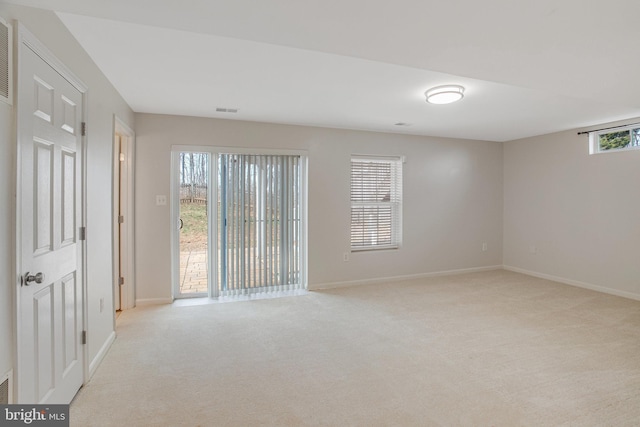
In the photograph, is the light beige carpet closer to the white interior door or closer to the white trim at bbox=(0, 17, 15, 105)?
the white interior door

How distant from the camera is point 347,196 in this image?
4.74 metres

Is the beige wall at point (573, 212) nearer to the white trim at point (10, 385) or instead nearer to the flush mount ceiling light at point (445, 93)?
the flush mount ceiling light at point (445, 93)

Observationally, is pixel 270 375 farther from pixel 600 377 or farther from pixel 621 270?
pixel 621 270

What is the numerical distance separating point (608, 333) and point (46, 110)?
4.74 meters

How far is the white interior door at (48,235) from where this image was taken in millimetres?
1450

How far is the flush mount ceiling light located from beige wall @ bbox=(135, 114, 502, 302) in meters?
1.80

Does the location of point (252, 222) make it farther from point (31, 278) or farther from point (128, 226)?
point (31, 278)

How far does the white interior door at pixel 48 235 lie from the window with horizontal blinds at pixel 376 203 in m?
3.53

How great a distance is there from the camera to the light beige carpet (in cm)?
188

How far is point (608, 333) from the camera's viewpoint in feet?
9.85

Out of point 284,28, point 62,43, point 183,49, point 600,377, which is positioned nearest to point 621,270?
point 600,377

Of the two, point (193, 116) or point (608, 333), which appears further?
point (193, 116)

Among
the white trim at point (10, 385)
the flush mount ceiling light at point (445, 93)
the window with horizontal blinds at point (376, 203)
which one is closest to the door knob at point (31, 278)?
the white trim at point (10, 385)

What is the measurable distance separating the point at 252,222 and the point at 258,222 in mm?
81
